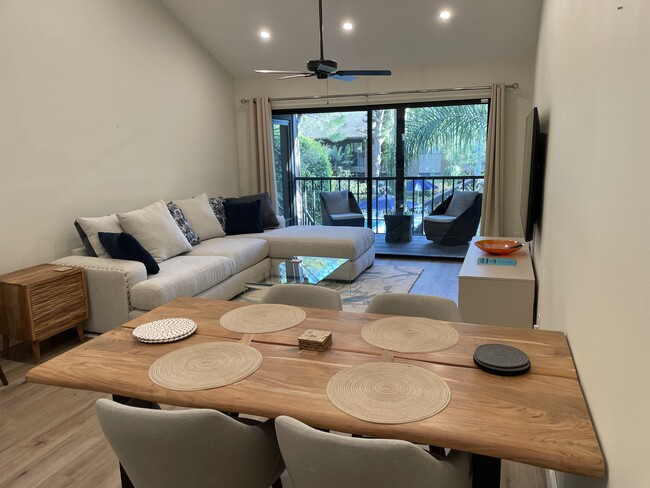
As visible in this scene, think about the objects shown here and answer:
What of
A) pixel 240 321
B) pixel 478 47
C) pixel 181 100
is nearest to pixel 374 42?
pixel 478 47

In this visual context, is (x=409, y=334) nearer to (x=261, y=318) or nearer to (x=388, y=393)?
(x=388, y=393)

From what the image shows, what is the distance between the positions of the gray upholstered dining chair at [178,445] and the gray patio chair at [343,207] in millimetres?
5197

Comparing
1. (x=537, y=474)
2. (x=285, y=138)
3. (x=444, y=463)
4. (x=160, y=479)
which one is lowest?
(x=537, y=474)

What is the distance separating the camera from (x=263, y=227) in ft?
18.9

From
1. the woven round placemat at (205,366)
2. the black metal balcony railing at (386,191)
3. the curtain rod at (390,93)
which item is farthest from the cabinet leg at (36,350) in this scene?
the curtain rod at (390,93)

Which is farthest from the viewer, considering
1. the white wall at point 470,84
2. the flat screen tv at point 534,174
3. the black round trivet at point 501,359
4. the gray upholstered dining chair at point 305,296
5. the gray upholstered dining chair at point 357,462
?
the white wall at point 470,84

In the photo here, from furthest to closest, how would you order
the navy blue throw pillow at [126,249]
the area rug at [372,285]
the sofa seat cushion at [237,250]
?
the sofa seat cushion at [237,250] < the area rug at [372,285] < the navy blue throw pillow at [126,249]

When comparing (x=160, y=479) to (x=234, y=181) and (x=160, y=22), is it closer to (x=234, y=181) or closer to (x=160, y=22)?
(x=160, y=22)

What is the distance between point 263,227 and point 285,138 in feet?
5.21

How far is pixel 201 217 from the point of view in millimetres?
5152

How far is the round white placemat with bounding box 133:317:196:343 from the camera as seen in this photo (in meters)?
1.74

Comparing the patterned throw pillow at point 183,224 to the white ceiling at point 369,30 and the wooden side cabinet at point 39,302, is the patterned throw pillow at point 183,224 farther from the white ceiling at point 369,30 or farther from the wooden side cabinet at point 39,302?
the white ceiling at point 369,30

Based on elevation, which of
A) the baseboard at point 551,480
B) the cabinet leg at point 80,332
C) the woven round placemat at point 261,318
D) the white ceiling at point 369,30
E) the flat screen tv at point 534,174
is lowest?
the baseboard at point 551,480

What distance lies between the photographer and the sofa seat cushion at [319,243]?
497 cm
